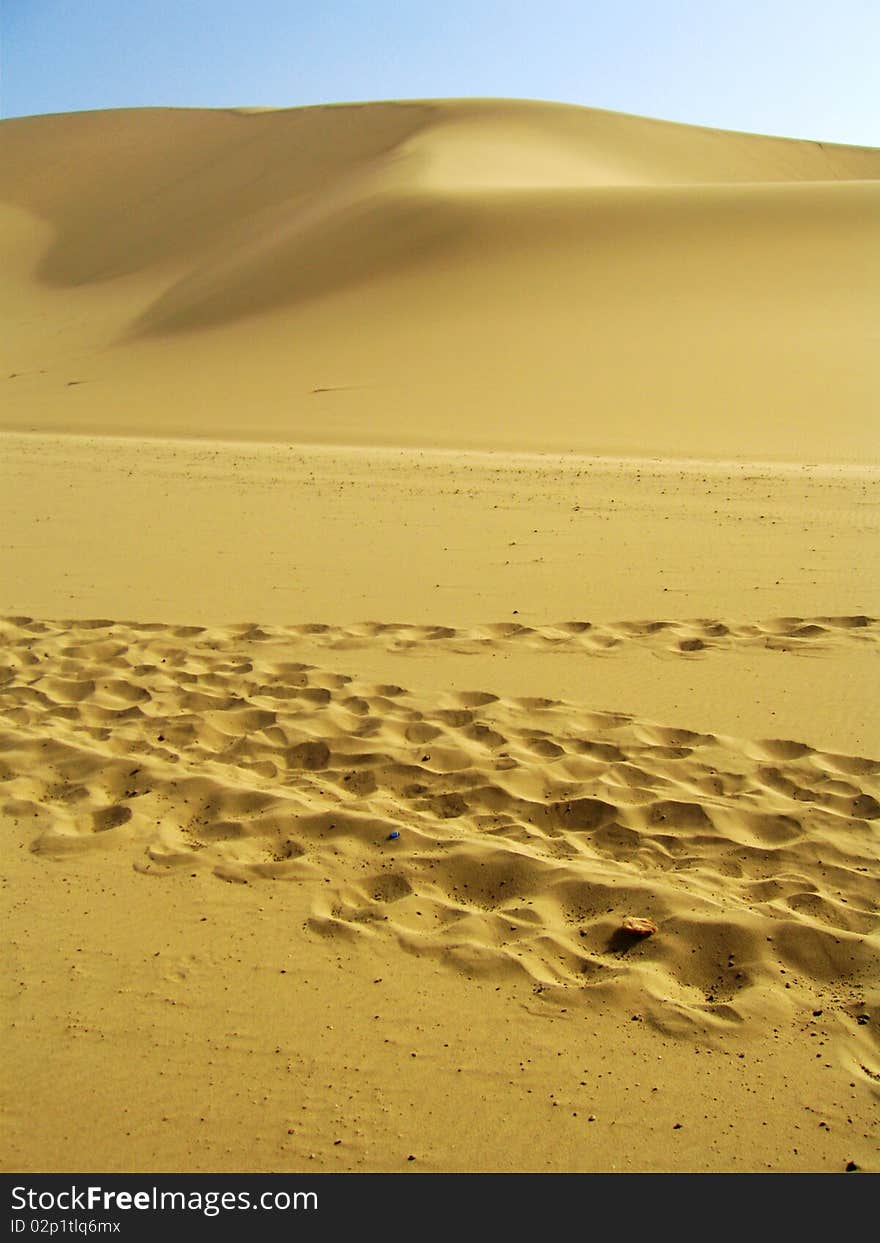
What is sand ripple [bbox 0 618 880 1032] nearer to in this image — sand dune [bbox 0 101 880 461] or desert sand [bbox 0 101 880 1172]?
desert sand [bbox 0 101 880 1172]

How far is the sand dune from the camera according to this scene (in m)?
17.6

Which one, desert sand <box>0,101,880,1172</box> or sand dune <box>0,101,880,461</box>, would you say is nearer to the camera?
desert sand <box>0,101,880,1172</box>

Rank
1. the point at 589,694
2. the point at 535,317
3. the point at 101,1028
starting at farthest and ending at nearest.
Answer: the point at 535,317 < the point at 589,694 < the point at 101,1028

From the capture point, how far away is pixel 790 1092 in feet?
9.65

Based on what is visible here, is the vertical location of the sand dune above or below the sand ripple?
above

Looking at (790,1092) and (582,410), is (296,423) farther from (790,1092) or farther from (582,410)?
(790,1092)

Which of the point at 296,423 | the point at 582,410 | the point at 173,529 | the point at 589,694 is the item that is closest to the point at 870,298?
the point at 582,410

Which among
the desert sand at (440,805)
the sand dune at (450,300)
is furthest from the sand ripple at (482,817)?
the sand dune at (450,300)

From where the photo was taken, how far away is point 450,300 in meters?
24.4

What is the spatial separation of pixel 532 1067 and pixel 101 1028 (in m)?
1.22

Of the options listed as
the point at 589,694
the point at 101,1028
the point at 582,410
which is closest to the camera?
the point at 101,1028

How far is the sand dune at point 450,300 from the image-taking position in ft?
57.8

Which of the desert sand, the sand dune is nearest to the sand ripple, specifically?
the desert sand

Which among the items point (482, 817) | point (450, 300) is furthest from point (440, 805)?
point (450, 300)
